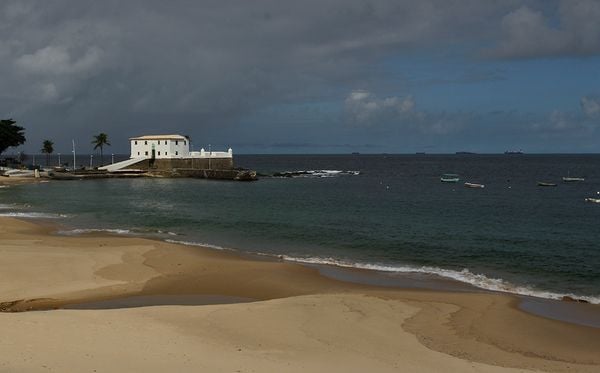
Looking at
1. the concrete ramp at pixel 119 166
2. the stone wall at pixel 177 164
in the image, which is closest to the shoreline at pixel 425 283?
the stone wall at pixel 177 164

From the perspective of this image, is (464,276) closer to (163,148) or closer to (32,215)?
(32,215)

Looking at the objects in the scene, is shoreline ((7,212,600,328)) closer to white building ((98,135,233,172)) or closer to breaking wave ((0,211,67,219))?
breaking wave ((0,211,67,219))

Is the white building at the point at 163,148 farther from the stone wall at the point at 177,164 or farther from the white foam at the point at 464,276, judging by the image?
the white foam at the point at 464,276

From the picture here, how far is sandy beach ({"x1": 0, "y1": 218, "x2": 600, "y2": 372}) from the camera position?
40.8ft

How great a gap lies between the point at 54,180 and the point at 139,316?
83479mm

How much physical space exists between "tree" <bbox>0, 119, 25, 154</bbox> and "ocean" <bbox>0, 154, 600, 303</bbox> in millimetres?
32776

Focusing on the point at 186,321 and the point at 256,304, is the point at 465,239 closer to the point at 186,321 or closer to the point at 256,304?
the point at 256,304

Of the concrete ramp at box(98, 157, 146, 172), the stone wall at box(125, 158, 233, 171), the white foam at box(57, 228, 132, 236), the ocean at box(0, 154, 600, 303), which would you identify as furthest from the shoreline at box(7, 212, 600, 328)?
the concrete ramp at box(98, 157, 146, 172)

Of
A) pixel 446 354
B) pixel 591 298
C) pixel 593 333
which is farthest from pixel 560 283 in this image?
pixel 446 354

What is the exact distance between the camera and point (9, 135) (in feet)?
342

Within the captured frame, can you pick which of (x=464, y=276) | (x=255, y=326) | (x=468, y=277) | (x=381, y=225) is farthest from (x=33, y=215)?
(x=255, y=326)

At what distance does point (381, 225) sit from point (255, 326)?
26.6m

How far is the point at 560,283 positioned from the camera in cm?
2367

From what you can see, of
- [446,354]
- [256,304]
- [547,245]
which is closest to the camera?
[446,354]
